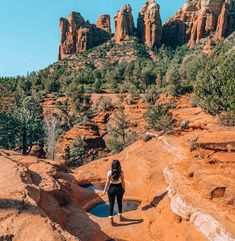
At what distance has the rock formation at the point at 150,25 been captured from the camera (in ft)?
384

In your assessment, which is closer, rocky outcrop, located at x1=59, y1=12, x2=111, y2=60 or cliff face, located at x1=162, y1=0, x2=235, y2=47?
cliff face, located at x1=162, y1=0, x2=235, y2=47

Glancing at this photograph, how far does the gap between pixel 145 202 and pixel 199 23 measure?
116 metres

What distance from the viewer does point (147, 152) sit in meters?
19.8

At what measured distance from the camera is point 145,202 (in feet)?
43.5

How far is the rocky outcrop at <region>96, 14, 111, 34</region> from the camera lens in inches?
4875

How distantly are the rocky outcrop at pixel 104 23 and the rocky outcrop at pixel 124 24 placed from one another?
15.1ft

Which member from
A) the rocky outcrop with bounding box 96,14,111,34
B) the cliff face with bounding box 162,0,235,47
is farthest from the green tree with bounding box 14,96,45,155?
the rocky outcrop with bounding box 96,14,111,34

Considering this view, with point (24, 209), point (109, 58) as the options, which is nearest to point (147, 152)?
point (24, 209)

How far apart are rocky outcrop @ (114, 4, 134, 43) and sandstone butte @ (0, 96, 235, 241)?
337 ft

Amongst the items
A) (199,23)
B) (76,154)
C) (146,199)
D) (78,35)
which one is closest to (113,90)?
(76,154)

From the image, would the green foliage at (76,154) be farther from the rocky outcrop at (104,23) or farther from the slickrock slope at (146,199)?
the rocky outcrop at (104,23)

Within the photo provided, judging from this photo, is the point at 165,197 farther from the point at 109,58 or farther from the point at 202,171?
the point at 109,58

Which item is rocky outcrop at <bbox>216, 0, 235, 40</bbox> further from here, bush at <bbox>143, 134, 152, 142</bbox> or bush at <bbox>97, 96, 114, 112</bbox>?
bush at <bbox>143, 134, 152, 142</bbox>

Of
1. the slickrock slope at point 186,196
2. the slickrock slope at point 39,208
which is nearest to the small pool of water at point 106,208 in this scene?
the slickrock slope at point 186,196
